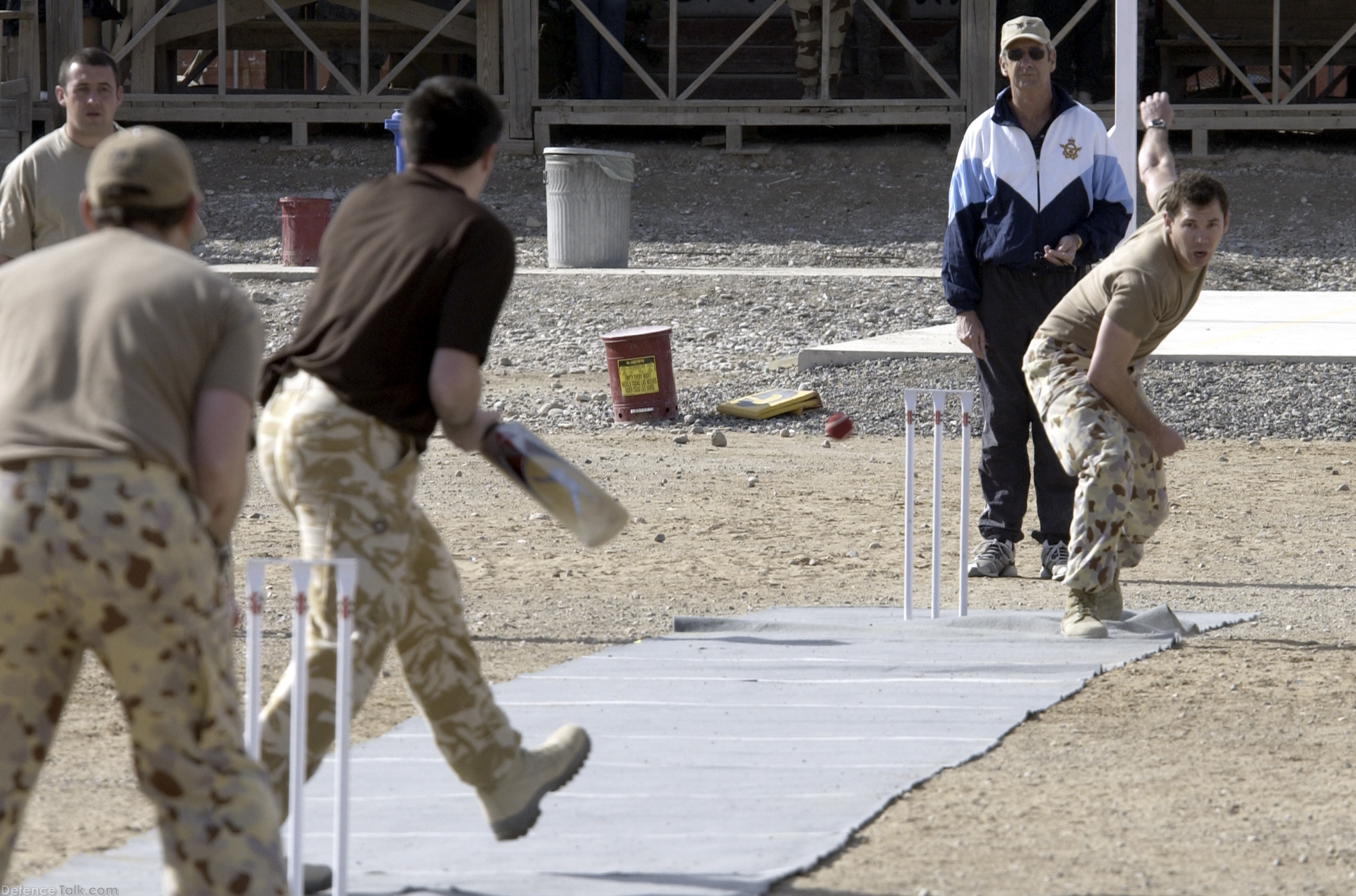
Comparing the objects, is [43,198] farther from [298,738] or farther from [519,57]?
[519,57]

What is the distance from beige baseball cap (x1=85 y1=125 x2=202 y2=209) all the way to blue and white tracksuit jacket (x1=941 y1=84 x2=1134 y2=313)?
4800 mm

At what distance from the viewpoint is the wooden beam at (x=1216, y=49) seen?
1953cm

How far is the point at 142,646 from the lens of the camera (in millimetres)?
2986

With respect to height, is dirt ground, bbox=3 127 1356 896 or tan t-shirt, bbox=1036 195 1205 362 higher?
tan t-shirt, bbox=1036 195 1205 362

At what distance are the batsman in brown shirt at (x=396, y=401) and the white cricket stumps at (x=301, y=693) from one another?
0.48 feet

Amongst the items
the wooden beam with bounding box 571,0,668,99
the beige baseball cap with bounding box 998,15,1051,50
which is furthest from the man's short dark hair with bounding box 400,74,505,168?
the wooden beam with bounding box 571,0,668,99

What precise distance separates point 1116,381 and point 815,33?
598 inches

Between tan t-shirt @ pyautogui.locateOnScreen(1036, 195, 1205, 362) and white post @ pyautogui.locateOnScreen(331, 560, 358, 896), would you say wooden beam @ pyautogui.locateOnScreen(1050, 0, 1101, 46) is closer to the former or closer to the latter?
tan t-shirt @ pyautogui.locateOnScreen(1036, 195, 1205, 362)

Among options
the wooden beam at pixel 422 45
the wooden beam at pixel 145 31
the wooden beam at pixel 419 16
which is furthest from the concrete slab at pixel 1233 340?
the wooden beam at pixel 145 31

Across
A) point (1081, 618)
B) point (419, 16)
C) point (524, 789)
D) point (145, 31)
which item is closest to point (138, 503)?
point (524, 789)

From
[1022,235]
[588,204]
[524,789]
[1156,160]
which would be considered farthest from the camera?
[588,204]

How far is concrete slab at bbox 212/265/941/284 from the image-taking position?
16.6m

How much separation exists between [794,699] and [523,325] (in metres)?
9.96

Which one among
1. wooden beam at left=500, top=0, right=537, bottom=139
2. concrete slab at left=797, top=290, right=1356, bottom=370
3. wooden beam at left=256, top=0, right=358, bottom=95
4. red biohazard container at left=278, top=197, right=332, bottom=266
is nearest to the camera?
concrete slab at left=797, top=290, right=1356, bottom=370
